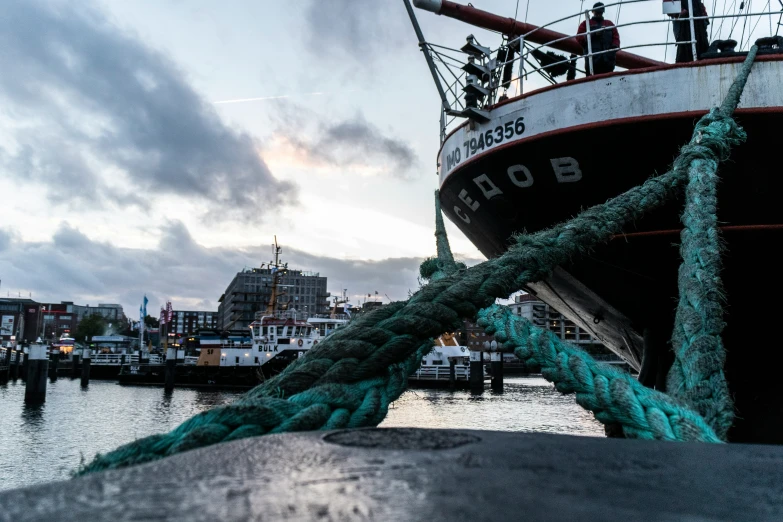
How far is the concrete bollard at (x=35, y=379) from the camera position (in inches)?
811

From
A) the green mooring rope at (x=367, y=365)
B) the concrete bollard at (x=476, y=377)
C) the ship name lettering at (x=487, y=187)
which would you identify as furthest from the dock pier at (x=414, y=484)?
the concrete bollard at (x=476, y=377)

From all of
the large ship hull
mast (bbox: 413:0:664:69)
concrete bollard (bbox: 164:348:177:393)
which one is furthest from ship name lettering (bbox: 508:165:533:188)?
concrete bollard (bbox: 164:348:177:393)

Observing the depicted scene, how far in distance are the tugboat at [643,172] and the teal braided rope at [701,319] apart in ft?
3.29

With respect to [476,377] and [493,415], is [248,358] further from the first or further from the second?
[493,415]

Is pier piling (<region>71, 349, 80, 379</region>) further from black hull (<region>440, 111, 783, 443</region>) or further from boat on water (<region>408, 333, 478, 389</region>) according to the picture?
black hull (<region>440, 111, 783, 443</region>)

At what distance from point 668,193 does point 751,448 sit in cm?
347

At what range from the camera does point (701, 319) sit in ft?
10.4

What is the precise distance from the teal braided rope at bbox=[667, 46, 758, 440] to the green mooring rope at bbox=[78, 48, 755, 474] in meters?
0.08

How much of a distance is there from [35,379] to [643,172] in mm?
21672

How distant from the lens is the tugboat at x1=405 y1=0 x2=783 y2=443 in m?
5.26

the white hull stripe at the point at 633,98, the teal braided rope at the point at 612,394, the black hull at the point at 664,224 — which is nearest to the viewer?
the teal braided rope at the point at 612,394

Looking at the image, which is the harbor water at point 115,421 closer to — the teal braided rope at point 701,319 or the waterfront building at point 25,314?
the teal braided rope at point 701,319

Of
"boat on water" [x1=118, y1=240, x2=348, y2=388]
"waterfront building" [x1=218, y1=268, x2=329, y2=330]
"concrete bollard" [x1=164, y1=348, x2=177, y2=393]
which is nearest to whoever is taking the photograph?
"concrete bollard" [x1=164, y1=348, x2=177, y2=393]

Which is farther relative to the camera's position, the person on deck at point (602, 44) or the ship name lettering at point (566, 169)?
the person on deck at point (602, 44)
